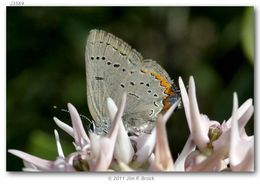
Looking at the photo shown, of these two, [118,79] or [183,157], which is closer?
[183,157]

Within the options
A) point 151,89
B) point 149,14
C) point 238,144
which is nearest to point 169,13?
point 149,14

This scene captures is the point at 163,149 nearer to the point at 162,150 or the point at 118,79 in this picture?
the point at 162,150

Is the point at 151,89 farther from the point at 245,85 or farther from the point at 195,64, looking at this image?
the point at 195,64

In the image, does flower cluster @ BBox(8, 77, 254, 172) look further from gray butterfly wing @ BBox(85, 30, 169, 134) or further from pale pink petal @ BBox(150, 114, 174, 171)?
gray butterfly wing @ BBox(85, 30, 169, 134)

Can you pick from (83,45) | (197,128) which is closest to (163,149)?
(197,128)
